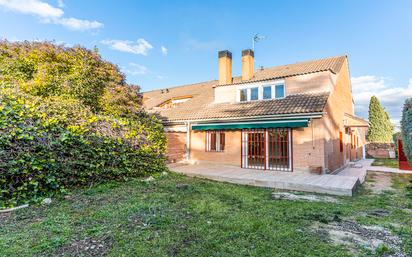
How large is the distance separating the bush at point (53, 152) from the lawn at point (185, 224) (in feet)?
3.04

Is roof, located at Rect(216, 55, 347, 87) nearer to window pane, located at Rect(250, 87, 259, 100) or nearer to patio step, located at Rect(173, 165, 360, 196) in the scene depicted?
window pane, located at Rect(250, 87, 259, 100)

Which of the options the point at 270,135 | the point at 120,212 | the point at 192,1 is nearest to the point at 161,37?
the point at 192,1

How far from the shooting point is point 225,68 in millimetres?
23891

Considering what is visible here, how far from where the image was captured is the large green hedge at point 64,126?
8.09m

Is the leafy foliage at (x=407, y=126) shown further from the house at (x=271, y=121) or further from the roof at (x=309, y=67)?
the roof at (x=309, y=67)

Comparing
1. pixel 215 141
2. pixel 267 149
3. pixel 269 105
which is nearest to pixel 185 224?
pixel 267 149

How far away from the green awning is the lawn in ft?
20.3

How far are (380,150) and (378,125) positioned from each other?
9885 mm

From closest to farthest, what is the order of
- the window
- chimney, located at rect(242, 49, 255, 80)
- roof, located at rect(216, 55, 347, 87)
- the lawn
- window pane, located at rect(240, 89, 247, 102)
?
the lawn
roof, located at rect(216, 55, 347, 87)
the window
window pane, located at rect(240, 89, 247, 102)
chimney, located at rect(242, 49, 255, 80)

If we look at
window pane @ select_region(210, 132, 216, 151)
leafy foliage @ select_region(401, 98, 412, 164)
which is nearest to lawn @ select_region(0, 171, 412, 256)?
leafy foliage @ select_region(401, 98, 412, 164)

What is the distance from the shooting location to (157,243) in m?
5.23

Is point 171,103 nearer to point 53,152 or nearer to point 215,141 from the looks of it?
point 215,141

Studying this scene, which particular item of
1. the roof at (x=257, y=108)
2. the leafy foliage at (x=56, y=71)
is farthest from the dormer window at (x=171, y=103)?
the leafy foliage at (x=56, y=71)

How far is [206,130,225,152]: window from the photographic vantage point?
20781 millimetres
